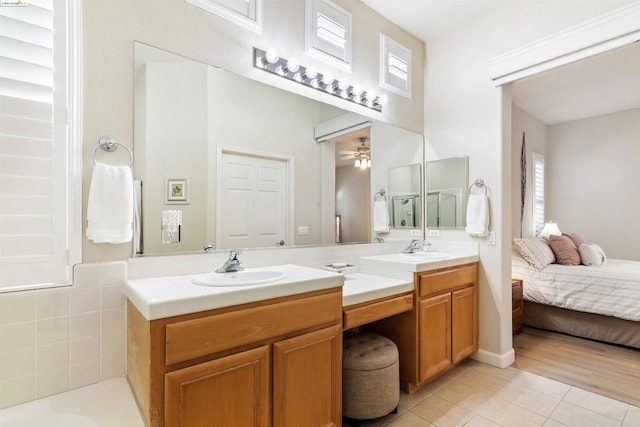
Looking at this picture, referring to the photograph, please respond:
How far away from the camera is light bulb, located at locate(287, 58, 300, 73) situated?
207cm

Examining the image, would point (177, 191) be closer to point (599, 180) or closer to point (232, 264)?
point (232, 264)

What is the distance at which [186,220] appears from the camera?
173 cm

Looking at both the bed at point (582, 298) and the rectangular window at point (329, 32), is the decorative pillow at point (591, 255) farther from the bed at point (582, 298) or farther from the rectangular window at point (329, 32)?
the rectangular window at point (329, 32)

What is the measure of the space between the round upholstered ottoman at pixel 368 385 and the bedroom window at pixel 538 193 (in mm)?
4015

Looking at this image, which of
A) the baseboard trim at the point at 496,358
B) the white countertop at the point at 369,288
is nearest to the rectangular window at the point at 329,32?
the white countertop at the point at 369,288

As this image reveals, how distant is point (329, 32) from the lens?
92.3 inches

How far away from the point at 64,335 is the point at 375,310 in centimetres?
155

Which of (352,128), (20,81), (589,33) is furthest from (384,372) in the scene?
(589,33)

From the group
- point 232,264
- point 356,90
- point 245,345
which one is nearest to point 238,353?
point 245,345

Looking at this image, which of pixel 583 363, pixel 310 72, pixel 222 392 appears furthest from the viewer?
pixel 583 363

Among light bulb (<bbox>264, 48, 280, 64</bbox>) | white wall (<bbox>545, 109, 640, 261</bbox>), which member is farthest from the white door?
white wall (<bbox>545, 109, 640, 261</bbox>)

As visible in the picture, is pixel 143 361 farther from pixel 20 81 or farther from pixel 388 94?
pixel 388 94

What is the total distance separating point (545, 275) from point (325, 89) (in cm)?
309

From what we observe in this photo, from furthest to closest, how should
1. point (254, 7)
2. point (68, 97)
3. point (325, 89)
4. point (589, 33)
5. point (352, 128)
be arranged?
point (352, 128)
point (325, 89)
point (589, 33)
point (254, 7)
point (68, 97)
